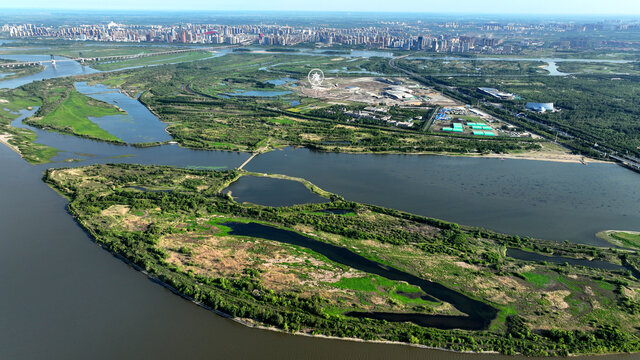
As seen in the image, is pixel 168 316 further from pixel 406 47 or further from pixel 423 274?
pixel 406 47

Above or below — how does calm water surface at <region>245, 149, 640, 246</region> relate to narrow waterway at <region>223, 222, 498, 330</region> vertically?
above

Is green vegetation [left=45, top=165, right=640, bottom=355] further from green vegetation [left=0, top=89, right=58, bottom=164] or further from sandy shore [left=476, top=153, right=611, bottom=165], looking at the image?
sandy shore [left=476, top=153, right=611, bottom=165]

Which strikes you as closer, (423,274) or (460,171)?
(423,274)

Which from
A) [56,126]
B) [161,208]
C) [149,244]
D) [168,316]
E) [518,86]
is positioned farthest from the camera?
[518,86]

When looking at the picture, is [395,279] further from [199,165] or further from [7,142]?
[7,142]

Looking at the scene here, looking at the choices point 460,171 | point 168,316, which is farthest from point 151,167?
point 460,171

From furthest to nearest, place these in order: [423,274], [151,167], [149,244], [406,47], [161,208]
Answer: [406,47] → [151,167] → [161,208] → [149,244] → [423,274]

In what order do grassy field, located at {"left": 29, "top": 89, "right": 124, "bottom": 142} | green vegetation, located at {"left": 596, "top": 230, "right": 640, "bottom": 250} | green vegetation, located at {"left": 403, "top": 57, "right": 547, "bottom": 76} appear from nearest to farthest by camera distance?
1. green vegetation, located at {"left": 596, "top": 230, "right": 640, "bottom": 250}
2. grassy field, located at {"left": 29, "top": 89, "right": 124, "bottom": 142}
3. green vegetation, located at {"left": 403, "top": 57, "right": 547, "bottom": 76}

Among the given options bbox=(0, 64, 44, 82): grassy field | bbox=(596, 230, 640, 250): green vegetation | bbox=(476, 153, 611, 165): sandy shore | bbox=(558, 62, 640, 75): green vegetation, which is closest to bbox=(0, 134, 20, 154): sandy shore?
bbox=(0, 64, 44, 82): grassy field
